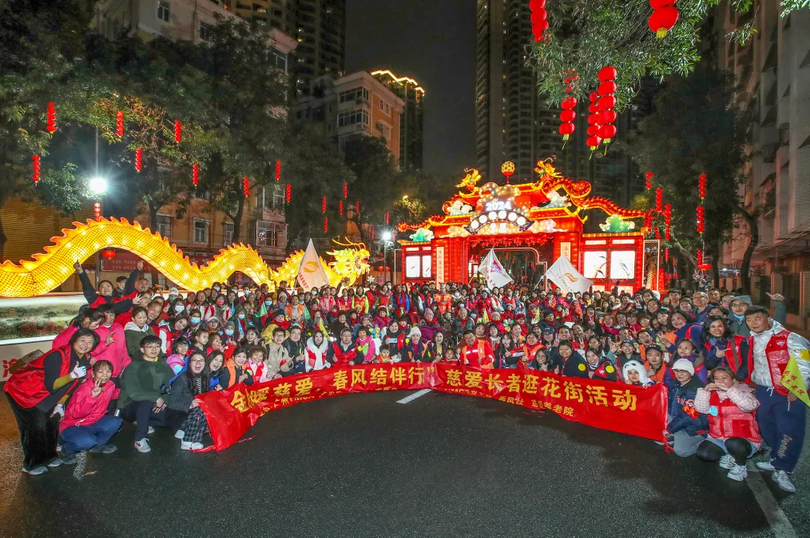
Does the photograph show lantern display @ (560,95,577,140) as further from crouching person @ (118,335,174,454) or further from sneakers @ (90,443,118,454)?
sneakers @ (90,443,118,454)

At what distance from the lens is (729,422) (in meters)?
4.72

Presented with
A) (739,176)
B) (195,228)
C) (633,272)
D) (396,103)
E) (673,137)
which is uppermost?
(396,103)

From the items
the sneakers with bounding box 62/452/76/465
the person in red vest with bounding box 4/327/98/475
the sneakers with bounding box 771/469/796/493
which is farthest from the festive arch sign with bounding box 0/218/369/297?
the sneakers with bounding box 771/469/796/493

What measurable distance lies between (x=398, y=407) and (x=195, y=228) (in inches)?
976

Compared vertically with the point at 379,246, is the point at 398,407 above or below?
below

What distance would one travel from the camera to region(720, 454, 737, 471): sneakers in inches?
187

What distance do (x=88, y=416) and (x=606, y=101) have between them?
8.08 m

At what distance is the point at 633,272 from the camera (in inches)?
800

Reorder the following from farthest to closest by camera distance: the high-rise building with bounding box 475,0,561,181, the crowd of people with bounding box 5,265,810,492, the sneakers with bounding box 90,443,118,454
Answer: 1. the high-rise building with bounding box 475,0,561,181
2. the sneakers with bounding box 90,443,118,454
3. the crowd of people with bounding box 5,265,810,492

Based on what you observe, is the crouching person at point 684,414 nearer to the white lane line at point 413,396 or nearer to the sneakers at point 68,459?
the white lane line at point 413,396

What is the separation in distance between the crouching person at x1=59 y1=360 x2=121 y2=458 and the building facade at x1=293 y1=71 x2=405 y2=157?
41938mm

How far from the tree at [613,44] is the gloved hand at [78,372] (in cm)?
763

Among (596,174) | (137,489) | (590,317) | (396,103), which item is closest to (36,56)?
(137,489)

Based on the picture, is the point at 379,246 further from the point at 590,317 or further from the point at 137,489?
the point at 137,489
